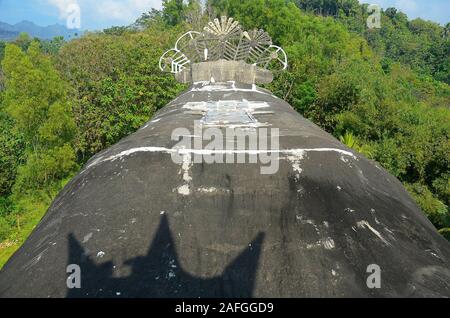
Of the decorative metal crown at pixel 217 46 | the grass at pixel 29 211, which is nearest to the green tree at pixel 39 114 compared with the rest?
the grass at pixel 29 211

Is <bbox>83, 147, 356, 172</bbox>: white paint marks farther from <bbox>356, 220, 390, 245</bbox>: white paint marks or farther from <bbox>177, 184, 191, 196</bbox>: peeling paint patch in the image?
<bbox>356, 220, 390, 245</bbox>: white paint marks

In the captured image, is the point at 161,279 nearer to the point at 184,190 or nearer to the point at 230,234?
the point at 230,234

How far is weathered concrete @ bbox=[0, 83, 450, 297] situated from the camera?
164cm

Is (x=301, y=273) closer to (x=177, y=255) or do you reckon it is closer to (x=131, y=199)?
(x=177, y=255)

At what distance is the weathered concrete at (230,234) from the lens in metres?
1.64

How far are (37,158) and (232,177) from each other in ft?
32.6

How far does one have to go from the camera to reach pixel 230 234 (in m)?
1.93

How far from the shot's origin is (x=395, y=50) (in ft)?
138

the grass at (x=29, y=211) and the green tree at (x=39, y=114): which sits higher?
the green tree at (x=39, y=114)

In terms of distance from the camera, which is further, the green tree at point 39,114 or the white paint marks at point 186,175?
the green tree at point 39,114

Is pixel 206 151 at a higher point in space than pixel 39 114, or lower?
higher

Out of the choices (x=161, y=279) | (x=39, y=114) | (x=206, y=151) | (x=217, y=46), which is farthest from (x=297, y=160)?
(x=39, y=114)

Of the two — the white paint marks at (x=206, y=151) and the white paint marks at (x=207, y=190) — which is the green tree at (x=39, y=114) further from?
the white paint marks at (x=207, y=190)

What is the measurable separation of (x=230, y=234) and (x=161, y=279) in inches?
17.3
